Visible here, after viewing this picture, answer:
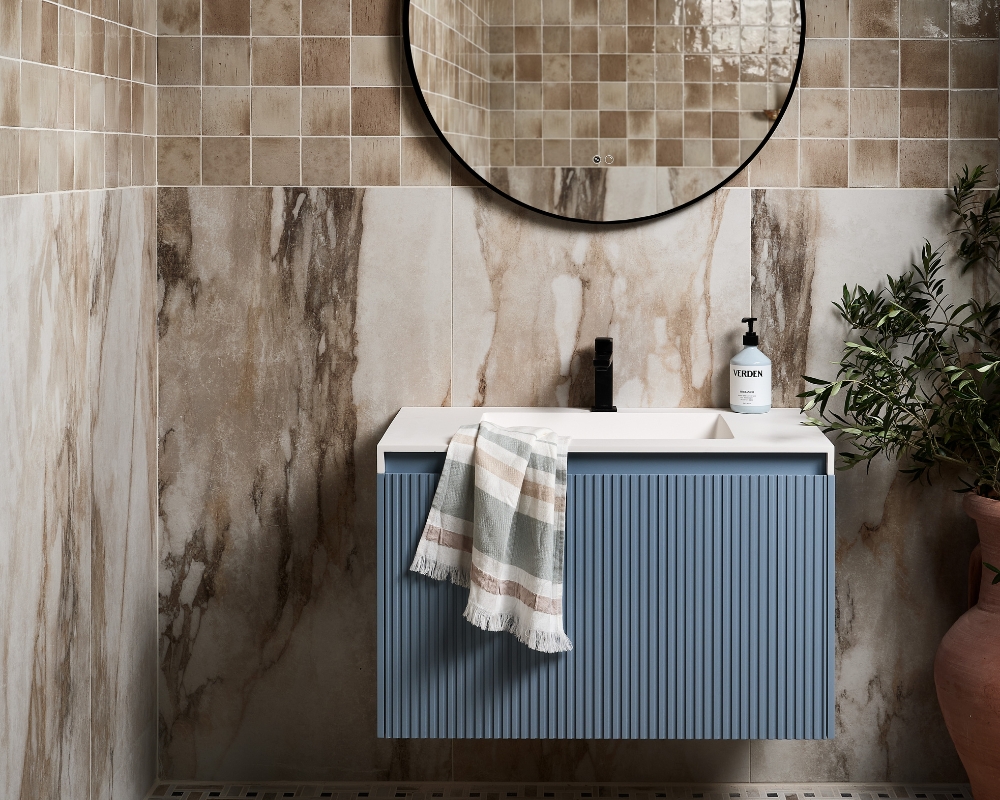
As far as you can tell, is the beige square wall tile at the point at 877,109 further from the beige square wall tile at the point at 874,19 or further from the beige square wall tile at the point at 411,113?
the beige square wall tile at the point at 411,113

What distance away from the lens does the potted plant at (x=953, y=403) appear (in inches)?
78.3

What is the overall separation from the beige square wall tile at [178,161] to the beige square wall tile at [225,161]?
0.05ft

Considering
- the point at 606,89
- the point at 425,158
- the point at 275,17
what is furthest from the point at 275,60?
the point at 606,89

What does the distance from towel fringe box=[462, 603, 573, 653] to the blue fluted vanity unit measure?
2.2 inches

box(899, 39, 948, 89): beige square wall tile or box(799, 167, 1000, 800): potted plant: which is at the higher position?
box(899, 39, 948, 89): beige square wall tile

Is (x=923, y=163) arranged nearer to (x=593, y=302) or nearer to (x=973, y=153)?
(x=973, y=153)

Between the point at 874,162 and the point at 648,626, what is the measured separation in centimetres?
108

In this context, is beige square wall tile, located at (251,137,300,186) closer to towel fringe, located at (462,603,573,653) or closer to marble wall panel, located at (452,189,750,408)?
marble wall panel, located at (452,189,750,408)

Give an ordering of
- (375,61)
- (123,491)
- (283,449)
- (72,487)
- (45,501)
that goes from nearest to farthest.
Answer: (45,501), (72,487), (123,491), (375,61), (283,449)

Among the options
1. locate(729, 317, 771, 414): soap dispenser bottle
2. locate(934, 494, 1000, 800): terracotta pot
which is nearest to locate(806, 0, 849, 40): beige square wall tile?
locate(729, 317, 771, 414): soap dispenser bottle

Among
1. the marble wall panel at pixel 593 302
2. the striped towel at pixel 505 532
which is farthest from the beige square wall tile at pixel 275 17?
the striped towel at pixel 505 532

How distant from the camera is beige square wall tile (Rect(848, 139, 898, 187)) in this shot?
86.4 inches

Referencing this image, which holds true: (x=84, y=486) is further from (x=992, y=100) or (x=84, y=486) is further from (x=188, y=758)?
(x=992, y=100)

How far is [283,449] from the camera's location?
7.56 ft
